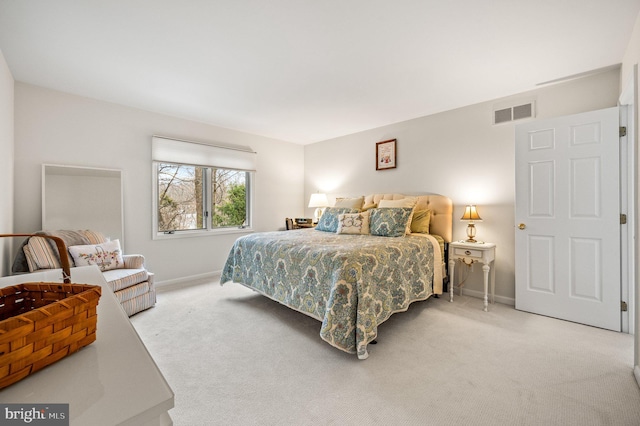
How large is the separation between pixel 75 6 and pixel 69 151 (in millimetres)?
2020

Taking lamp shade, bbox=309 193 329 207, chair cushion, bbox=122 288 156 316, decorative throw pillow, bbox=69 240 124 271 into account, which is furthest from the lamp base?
decorative throw pillow, bbox=69 240 124 271

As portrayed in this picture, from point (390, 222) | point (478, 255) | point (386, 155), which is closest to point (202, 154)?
point (386, 155)

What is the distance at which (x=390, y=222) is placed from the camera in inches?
133

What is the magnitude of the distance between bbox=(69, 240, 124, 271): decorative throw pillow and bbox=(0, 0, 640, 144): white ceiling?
174 cm

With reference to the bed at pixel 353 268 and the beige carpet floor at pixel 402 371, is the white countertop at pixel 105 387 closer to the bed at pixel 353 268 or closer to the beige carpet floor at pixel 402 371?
the beige carpet floor at pixel 402 371

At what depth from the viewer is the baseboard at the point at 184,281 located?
12.8 feet

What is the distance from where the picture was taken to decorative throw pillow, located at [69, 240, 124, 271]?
2789 mm

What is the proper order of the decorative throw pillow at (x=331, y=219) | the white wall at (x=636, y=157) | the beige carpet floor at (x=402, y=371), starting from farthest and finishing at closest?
1. the decorative throw pillow at (x=331, y=219)
2. the white wall at (x=636, y=157)
3. the beige carpet floor at (x=402, y=371)

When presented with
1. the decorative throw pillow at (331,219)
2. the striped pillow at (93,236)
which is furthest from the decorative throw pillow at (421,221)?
the striped pillow at (93,236)

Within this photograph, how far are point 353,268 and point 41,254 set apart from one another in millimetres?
2979

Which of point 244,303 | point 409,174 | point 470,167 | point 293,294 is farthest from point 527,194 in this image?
point 244,303

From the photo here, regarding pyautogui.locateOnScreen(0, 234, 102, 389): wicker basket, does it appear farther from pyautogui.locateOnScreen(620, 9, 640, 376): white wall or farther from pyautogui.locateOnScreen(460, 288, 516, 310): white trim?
pyautogui.locateOnScreen(460, 288, 516, 310): white trim

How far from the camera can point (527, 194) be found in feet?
9.86

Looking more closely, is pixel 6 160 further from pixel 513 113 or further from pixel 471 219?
pixel 513 113
